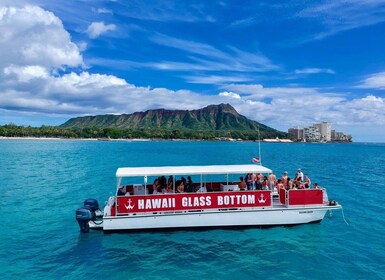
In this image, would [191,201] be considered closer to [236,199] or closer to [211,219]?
[211,219]

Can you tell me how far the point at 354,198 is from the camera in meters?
28.8

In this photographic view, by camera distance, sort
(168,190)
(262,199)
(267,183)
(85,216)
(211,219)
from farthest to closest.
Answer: (267,183), (168,190), (262,199), (211,219), (85,216)

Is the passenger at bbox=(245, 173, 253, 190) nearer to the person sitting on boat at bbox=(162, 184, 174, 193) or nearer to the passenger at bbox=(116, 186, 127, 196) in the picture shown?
the person sitting on boat at bbox=(162, 184, 174, 193)

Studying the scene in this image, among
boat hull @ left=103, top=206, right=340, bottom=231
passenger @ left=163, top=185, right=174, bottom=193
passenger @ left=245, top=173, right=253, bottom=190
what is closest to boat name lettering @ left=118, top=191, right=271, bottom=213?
boat hull @ left=103, top=206, right=340, bottom=231

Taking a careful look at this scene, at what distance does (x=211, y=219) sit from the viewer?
16.8 metres

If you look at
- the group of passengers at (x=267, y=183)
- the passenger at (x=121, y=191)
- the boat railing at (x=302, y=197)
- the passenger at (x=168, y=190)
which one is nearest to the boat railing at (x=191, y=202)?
the passenger at (x=168, y=190)

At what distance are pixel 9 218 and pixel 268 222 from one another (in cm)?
1676

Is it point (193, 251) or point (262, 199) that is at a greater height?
point (262, 199)

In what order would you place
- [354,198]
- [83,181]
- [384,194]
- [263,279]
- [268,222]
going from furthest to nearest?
[83,181] → [384,194] → [354,198] → [268,222] → [263,279]

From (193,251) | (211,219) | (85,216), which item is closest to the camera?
(193,251)

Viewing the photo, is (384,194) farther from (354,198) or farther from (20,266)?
(20,266)

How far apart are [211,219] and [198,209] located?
34.8 inches

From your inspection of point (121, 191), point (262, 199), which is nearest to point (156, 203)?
point (121, 191)

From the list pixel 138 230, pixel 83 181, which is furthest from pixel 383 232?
pixel 83 181
